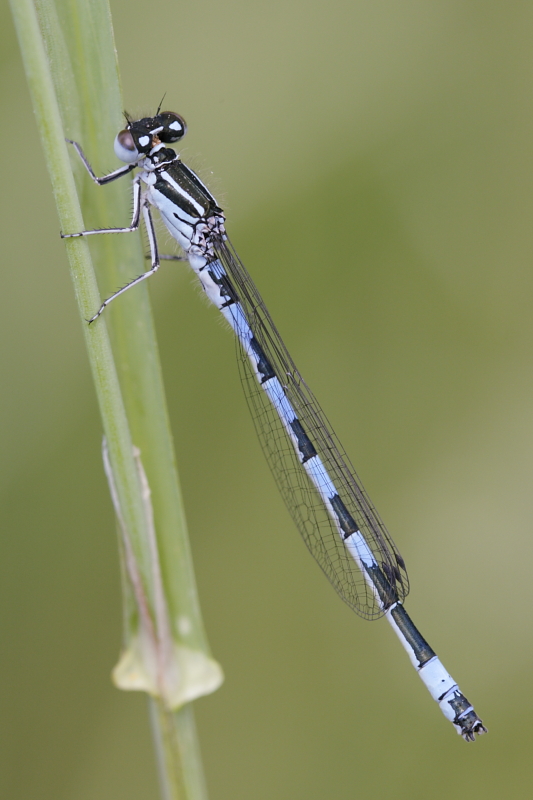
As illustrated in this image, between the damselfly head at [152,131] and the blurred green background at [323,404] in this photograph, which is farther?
the blurred green background at [323,404]

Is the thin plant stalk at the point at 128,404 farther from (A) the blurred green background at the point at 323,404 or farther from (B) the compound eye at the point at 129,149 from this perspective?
(A) the blurred green background at the point at 323,404

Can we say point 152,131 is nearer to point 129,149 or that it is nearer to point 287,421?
point 129,149

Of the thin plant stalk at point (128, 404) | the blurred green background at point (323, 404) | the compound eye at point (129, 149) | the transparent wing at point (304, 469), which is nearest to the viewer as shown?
the thin plant stalk at point (128, 404)

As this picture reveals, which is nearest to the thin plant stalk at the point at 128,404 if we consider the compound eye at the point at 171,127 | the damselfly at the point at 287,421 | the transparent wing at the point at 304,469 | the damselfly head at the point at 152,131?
the damselfly head at the point at 152,131

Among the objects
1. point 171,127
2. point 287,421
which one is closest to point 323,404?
point 287,421

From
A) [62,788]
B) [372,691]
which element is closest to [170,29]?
[372,691]

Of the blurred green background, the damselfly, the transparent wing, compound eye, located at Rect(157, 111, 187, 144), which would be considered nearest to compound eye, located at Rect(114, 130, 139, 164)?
the damselfly

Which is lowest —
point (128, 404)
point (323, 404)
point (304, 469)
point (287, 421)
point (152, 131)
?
point (128, 404)

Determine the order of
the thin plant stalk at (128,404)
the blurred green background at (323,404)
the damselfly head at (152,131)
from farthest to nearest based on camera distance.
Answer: the blurred green background at (323,404) < the damselfly head at (152,131) < the thin plant stalk at (128,404)
